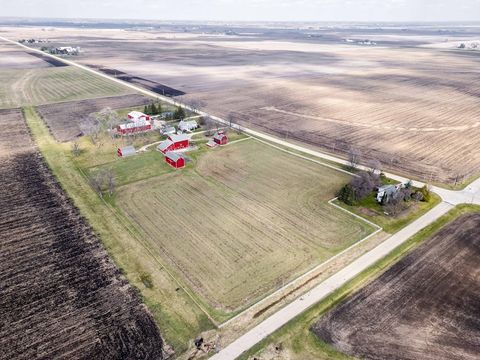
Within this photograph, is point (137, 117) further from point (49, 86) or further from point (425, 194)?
point (49, 86)

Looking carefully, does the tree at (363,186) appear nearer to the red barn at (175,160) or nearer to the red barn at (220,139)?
the red barn at (175,160)

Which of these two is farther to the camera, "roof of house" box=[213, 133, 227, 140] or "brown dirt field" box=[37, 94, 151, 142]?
"brown dirt field" box=[37, 94, 151, 142]

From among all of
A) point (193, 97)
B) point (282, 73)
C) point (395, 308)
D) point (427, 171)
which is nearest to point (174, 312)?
point (395, 308)

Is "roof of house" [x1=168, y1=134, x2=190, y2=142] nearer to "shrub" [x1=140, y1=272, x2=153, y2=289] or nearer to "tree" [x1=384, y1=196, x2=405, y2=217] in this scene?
"shrub" [x1=140, y1=272, x2=153, y2=289]

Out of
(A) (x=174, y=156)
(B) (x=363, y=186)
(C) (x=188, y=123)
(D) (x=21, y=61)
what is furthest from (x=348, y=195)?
(D) (x=21, y=61)

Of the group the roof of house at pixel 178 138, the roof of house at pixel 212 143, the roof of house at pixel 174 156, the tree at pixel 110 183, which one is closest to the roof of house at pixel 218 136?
the roof of house at pixel 212 143

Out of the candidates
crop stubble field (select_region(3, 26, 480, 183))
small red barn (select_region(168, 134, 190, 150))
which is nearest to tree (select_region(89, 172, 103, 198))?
small red barn (select_region(168, 134, 190, 150))
